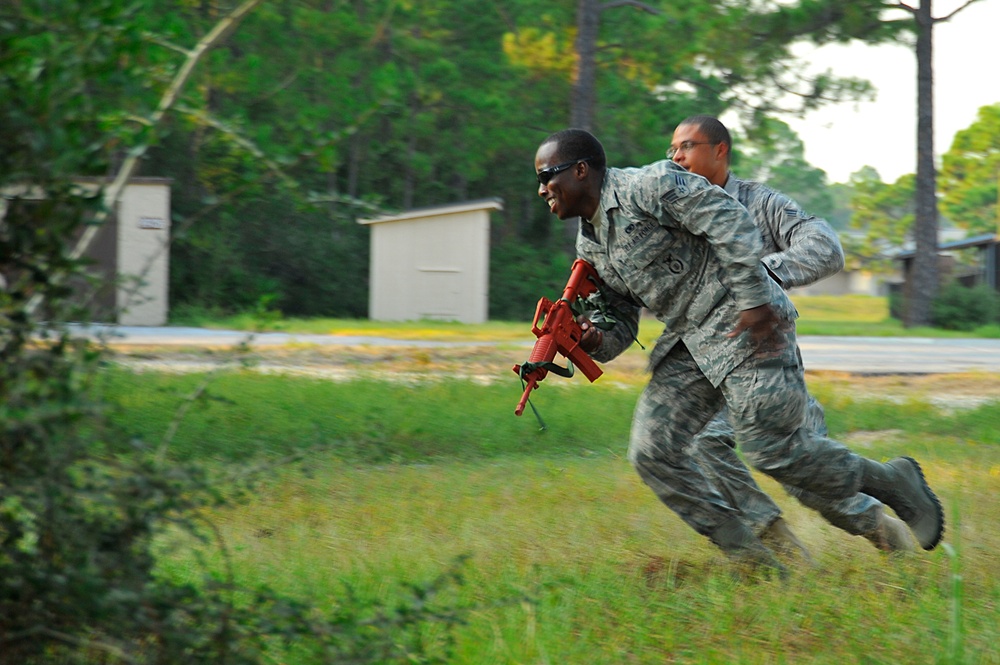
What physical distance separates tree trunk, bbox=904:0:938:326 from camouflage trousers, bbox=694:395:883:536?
22.5 m

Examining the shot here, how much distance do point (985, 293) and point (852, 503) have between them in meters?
25.9

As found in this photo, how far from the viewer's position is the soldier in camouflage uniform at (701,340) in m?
4.00

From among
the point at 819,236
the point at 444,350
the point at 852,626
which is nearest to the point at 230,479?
the point at 852,626

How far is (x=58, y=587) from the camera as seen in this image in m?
2.24

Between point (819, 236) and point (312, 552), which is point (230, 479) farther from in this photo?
point (819, 236)

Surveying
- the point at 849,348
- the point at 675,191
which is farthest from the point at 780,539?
the point at 849,348

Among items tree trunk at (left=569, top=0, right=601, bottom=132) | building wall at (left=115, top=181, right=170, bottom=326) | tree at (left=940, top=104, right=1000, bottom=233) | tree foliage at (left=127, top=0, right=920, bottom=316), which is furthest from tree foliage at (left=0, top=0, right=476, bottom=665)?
tree at (left=940, top=104, right=1000, bottom=233)

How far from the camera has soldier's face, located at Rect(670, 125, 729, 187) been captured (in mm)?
4715

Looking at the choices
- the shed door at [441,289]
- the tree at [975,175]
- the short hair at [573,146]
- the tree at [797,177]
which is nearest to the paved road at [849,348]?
the shed door at [441,289]

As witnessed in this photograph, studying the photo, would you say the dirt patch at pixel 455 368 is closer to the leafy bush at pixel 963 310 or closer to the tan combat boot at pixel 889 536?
the tan combat boot at pixel 889 536

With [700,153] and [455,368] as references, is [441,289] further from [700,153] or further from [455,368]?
[700,153]

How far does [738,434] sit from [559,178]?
3.67 feet

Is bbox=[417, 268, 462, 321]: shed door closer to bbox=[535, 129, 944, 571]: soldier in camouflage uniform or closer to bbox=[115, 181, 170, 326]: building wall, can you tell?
bbox=[115, 181, 170, 326]: building wall

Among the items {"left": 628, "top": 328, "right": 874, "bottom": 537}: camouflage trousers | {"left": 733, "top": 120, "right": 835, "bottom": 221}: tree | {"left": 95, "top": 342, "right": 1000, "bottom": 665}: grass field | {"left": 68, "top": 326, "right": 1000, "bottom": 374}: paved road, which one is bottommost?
{"left": 95, "top": 342, "right": 1000, "bottom": 665}: grass field
